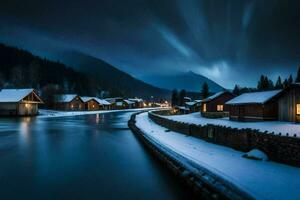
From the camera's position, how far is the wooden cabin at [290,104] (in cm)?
2589

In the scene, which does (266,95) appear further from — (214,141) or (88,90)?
(88,90)

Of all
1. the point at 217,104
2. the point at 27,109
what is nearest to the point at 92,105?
the point at 27,109

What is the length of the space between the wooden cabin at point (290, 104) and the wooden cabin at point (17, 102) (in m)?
56.3

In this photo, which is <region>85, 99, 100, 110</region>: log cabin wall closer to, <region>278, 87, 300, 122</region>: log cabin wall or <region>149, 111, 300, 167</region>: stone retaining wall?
<region>278, 87, 300, 122</region>: log cabin wall

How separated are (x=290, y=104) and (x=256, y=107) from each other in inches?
210

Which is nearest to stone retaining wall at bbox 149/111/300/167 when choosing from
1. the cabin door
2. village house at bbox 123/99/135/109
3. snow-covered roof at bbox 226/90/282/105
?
snow-covered roof at bbox 226/90/282/105

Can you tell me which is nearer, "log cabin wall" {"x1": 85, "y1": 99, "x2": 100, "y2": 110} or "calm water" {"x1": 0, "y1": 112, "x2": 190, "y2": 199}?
"calm water" {"x1": 0, "y1": 112, "x2": 190, "y2": 199}

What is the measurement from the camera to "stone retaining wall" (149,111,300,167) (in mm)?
9656

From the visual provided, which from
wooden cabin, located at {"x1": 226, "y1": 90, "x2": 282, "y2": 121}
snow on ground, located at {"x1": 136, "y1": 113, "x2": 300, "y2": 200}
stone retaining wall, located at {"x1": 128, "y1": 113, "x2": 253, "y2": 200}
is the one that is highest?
wooden cabin, located at {"x1": 226, "y1": 90, "x2": 282, "y2": 121}

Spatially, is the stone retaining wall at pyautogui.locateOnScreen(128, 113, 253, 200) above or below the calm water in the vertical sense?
above

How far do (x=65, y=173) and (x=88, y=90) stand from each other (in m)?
143

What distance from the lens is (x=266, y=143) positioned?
10.9 metres

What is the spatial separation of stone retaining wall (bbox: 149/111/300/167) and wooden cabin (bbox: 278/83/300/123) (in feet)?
50.0

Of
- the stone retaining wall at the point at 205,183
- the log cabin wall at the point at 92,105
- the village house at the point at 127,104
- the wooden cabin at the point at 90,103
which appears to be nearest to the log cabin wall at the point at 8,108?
the wooden cabin at the point at 90,103
